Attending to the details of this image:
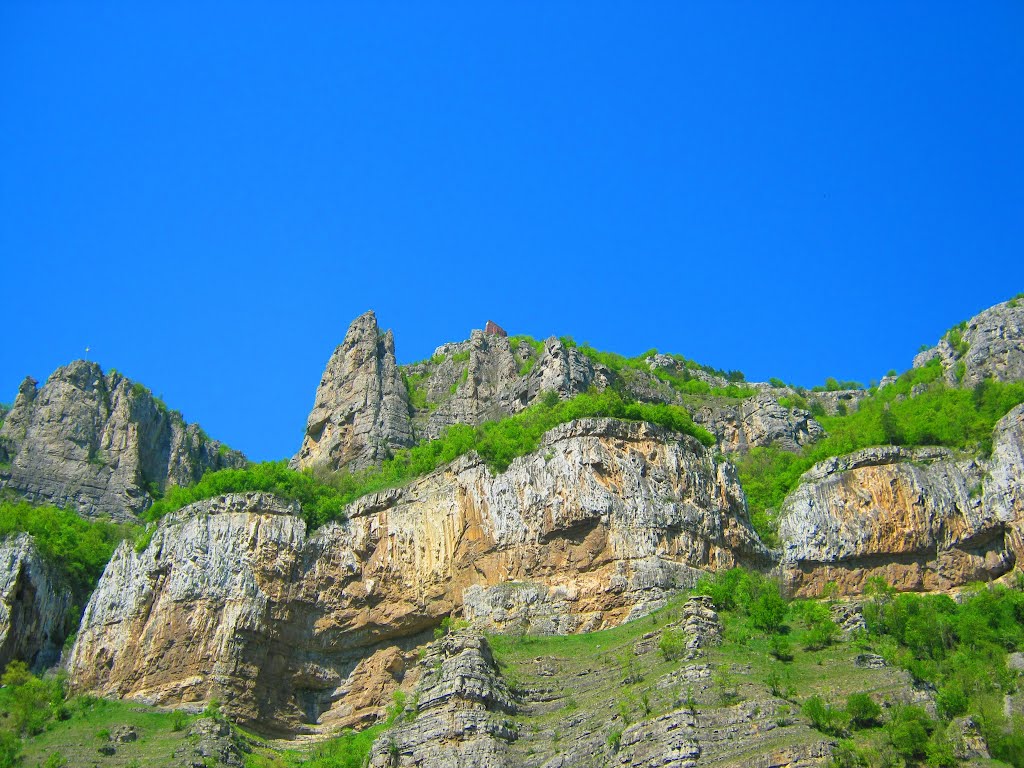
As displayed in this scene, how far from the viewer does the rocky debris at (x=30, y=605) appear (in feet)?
202

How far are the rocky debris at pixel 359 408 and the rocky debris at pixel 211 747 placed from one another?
75.0 feet

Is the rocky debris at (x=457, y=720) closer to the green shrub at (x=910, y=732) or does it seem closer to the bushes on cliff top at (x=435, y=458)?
the green shrub at (x=910, y=732)

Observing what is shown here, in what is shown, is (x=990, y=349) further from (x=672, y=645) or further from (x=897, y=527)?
(x=672, y=645)

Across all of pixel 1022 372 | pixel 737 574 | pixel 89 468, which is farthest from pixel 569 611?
pixel 89 468

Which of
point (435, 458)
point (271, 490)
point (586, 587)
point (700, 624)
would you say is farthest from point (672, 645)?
point (271, 490)

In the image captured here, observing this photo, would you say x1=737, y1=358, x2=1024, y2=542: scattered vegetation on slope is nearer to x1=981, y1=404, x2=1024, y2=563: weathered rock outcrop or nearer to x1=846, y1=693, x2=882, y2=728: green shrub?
x1=981, y1=404, x2=1024, y2=563: weathered rock outcrop

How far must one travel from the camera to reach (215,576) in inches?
2336

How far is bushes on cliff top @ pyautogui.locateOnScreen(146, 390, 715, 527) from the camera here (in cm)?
6103

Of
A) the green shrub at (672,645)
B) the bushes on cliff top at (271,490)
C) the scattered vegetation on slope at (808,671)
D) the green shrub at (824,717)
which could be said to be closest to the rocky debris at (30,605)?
the bushes on cliff top at (271,490)

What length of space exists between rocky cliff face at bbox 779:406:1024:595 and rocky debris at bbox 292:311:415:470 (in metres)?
24.9

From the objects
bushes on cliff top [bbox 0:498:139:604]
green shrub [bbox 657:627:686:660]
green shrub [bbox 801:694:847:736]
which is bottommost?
green shrub [bbox 801:694:847:736]

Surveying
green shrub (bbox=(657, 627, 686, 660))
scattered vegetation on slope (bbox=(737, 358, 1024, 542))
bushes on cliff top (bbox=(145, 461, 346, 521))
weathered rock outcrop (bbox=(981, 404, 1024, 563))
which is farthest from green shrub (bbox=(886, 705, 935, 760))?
bushes on cliff top (bbox=(145, 461, 346, 521))

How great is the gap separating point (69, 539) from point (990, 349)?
172ft

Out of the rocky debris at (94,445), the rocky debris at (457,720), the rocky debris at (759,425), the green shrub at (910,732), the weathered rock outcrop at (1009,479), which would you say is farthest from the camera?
the rocky debris at (94,445)
